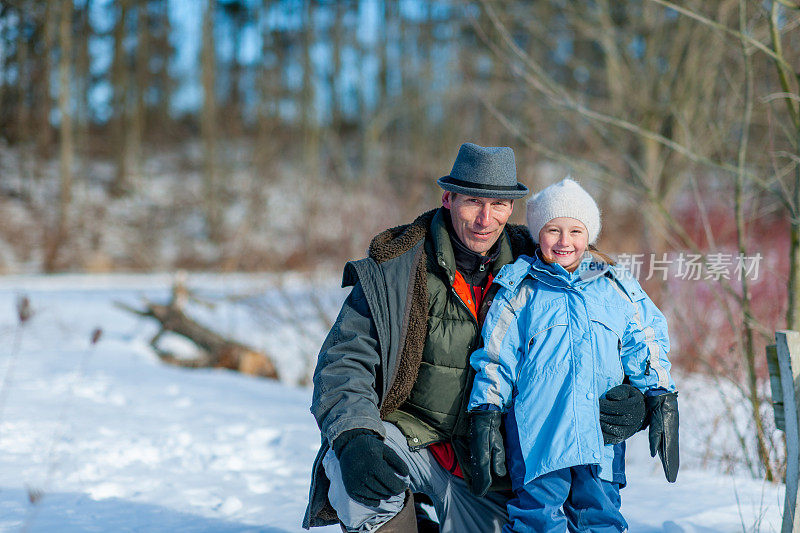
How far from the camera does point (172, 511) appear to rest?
134 inches

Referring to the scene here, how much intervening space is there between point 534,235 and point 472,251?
0.26 m

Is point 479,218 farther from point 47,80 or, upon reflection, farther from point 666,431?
point 47,80

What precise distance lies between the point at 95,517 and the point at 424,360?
190 centimetres

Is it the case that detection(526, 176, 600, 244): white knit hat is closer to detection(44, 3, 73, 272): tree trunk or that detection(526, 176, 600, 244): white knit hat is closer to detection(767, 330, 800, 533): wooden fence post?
detection(767, 330, 800, 533): wooden fence post

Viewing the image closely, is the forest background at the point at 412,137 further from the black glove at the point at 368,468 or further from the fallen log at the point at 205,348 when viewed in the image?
the black glove at the point at 368,468

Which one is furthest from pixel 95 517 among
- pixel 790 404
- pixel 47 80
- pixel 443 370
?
pixel 47 80

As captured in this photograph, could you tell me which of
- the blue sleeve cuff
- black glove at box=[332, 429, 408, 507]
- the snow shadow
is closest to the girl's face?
the blue sleeve cuff

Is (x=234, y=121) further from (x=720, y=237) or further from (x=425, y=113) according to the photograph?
(x=720, y=237)

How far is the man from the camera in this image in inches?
90.4

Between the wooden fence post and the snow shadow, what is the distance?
2.11m

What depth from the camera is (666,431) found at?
7.57 ft

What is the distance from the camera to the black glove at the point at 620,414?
2311 mm

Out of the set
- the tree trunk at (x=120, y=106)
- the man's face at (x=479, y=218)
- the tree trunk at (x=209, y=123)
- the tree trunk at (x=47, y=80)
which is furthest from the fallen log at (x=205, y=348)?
the tree trunk at (x=120, y=106)

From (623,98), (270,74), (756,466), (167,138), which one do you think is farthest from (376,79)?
(756,466)
